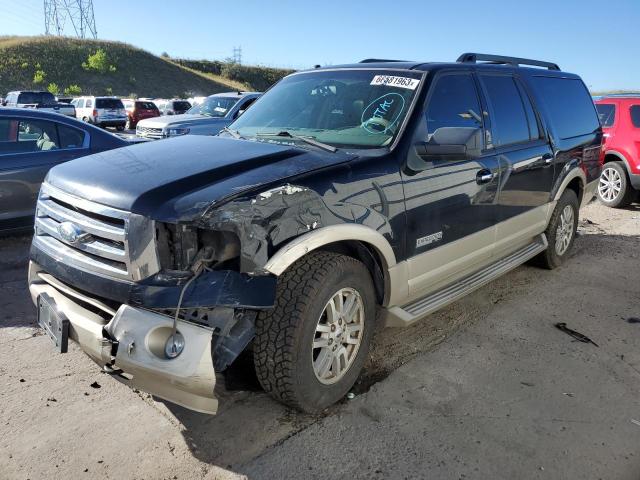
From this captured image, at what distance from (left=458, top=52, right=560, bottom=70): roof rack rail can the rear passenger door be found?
26 cm

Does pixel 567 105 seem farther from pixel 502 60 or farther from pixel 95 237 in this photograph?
pixel 95 237

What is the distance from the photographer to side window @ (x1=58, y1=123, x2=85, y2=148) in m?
6.20

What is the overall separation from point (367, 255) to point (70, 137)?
458 cm

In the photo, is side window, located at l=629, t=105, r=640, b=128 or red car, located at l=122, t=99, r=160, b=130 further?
red car, located at l=122, t=99, r=160, b=130

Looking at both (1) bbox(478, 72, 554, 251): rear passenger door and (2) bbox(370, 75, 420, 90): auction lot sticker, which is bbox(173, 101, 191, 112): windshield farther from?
(2) bbox(370, 75, 420, 90): auction lot sticker

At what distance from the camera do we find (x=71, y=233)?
2748 millimetres

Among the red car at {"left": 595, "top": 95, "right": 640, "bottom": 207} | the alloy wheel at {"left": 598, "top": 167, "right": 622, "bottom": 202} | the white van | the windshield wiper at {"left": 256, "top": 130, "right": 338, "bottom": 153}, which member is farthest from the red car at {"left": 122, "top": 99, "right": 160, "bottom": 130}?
the windshield wiper at {"left": 256, "top": 130, "right": 338, "bottom": 153}

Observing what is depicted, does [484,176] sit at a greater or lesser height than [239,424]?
greater

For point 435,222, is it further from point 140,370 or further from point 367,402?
point 140,370

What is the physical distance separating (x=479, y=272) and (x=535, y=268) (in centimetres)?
183

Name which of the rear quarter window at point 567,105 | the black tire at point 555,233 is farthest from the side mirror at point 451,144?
the black tire at point 555,233

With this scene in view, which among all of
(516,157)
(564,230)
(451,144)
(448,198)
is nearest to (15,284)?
(448,198)

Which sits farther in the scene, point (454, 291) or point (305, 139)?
point (454, 291)

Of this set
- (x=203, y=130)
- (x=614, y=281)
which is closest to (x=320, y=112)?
(x=614, y=281)
